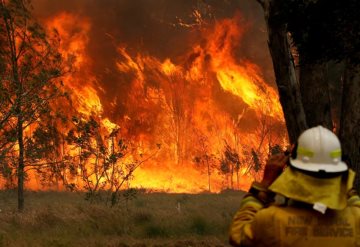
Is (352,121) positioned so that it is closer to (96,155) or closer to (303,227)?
(303,227)

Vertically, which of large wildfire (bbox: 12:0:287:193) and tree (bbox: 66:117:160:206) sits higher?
large wildfire (bbox: 12:0:287:193)

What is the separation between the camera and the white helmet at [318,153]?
2.20m

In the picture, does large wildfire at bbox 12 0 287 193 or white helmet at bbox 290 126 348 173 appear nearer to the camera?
white helmet at bbox 290 126 348 173

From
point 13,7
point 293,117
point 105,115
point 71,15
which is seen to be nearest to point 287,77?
point 293,117

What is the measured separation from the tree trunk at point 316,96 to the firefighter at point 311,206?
18.3 ft

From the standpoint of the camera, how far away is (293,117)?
25.0ft

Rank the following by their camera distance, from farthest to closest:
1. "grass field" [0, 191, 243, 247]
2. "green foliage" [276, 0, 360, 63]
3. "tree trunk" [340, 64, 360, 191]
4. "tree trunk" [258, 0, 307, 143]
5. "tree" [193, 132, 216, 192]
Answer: "tree" [193, 132, 216, 192] → "grass field" [0, 191, 243, 247] → "tree trunk" [340, 64, 360, 191] → "tree trunk" [258, 0, 307, 143] → "green foliage" [276, 0, 360, 63]

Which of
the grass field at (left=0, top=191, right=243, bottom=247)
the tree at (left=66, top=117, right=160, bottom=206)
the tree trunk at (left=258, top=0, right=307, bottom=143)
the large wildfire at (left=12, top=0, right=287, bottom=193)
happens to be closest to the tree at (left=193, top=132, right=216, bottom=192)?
the large wildfire at (left=12, top=0, right=287, bottom=193)

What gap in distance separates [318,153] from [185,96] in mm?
45190

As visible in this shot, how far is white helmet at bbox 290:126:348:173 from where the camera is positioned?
2.20 metres

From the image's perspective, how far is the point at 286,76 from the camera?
25.2 ft

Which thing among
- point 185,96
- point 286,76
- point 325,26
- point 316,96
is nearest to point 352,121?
point 316,96

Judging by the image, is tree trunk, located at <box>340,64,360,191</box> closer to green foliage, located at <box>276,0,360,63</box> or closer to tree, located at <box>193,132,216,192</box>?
green foliage, located at <box>276,0,360,63</box>

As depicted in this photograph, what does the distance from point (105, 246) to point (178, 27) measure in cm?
4286
